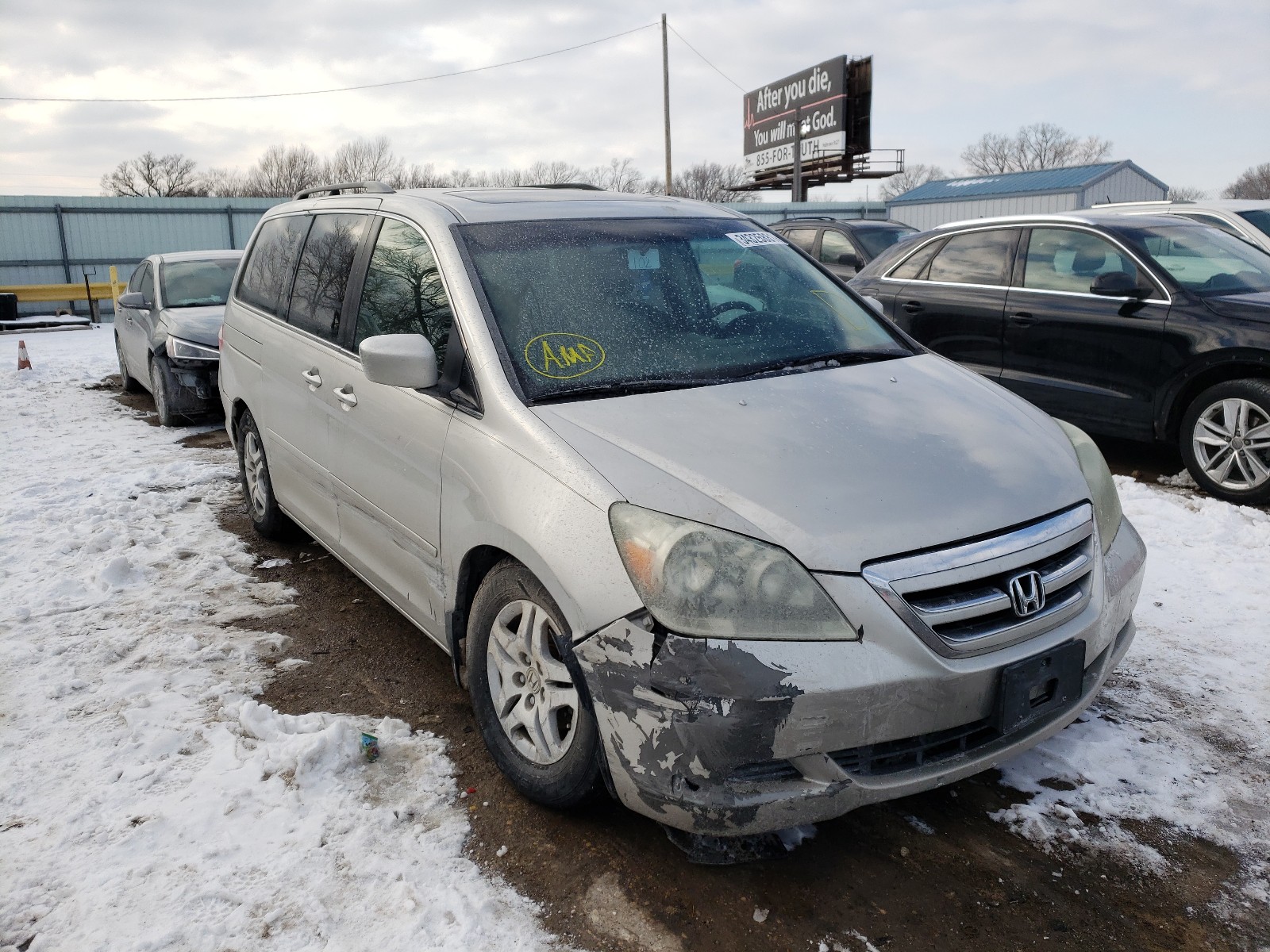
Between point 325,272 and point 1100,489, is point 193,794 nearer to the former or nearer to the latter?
point 325,272

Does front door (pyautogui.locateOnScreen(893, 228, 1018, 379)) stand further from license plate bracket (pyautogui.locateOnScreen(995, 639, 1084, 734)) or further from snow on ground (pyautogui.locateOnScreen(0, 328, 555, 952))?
snow on ground (pyautogui.locateOnScreen(0, 328, 555, 952))

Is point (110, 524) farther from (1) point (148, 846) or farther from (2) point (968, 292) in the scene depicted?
(2) point (968, 292)

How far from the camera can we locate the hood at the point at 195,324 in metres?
8.47

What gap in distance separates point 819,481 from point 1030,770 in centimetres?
127

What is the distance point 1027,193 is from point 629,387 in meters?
31.1

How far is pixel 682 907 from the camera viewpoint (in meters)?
2.46

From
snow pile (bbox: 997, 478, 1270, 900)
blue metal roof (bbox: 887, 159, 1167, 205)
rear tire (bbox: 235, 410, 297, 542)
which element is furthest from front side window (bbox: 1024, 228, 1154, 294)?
blue metal roof (bbox: 887, 159, 1167, 205)

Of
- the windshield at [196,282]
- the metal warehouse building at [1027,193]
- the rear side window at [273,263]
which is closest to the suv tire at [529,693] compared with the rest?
the rear side window at [273,263]

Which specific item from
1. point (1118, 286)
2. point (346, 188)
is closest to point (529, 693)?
point (346, 188)

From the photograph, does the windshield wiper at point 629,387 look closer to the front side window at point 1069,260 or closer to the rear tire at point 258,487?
the rear tire at point 258,487

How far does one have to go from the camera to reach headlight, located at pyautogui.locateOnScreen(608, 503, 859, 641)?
7.37 feet

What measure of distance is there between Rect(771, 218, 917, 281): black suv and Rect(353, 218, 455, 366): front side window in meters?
8.62

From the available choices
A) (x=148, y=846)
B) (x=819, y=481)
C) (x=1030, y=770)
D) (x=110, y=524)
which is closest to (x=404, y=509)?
(x=148, y=846)

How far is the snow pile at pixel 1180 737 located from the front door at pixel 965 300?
8.80ft
